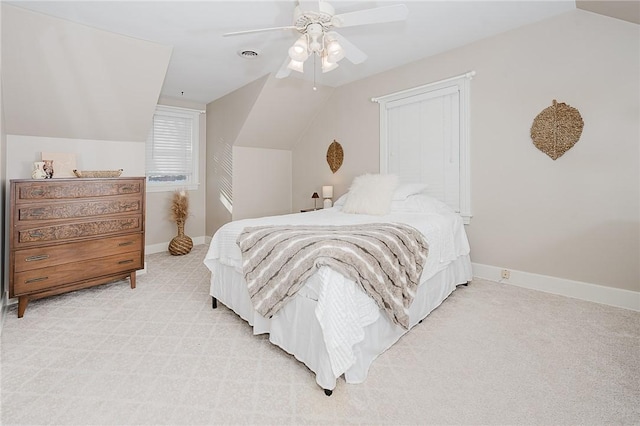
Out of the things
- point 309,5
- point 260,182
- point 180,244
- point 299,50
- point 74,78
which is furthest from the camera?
point 260,182

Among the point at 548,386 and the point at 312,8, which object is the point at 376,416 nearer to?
the point at 548,386

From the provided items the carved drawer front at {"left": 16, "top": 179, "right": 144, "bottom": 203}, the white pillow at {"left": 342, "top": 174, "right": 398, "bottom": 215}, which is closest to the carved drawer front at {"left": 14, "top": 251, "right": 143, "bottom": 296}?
the carved drawer front at {"left": 16, "top": 179, "right": 144, "bottom": 203}

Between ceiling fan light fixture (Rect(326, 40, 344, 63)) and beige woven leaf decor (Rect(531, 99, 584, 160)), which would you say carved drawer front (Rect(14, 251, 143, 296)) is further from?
beige woven leaf decor (Rect(531, 99, 584, 160))

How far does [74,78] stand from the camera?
116 inches

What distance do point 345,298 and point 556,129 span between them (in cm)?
264

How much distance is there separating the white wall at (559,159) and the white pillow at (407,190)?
559 millimetres

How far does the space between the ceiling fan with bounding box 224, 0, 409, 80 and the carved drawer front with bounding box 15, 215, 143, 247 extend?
2.13m

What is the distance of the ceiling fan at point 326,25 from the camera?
1.95 m

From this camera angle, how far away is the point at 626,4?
2232mm

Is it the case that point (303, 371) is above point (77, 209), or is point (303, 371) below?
below

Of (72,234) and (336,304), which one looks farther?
(72,234)

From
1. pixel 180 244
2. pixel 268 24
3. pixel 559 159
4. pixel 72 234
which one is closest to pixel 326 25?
pixel 268 24

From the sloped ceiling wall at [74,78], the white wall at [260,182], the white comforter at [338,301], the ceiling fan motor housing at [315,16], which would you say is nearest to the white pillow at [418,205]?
the white comforter at [338,301]

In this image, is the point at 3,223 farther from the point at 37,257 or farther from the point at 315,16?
the point at 315,16
